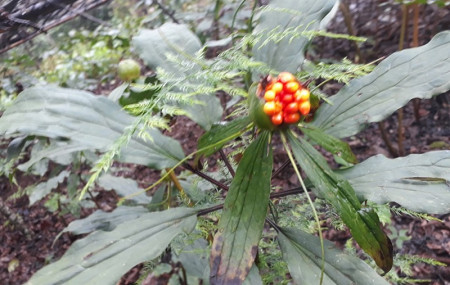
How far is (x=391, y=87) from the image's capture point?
80 centimetres

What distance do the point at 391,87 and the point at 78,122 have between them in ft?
2.30

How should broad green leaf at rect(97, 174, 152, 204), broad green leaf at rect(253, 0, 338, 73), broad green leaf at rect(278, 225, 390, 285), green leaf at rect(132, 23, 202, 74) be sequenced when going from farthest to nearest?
broad green leaf at rect(97, 174, 152, 204), green leaf at rect(132, 23, 202, 74), broad green leaf at rect(253, 0, 338, 73), broad green leaf at rect(278, 225, 390, 285)

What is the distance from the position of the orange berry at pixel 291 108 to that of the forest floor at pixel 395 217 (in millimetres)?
1227

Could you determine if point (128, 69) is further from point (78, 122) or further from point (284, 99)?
point (284, 99)

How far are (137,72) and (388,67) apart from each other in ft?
2.48

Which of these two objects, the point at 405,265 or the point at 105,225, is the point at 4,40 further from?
the point at 405,265

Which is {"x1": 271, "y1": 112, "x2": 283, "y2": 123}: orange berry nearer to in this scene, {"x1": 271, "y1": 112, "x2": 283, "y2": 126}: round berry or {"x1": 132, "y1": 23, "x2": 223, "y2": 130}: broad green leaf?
{"x1": 271, "y1": 112, "x2": 283, "y2": 126}: round berry

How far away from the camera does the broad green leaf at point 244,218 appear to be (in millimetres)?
692

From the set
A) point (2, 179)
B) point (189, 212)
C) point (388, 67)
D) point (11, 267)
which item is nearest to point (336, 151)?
point (388, 67)

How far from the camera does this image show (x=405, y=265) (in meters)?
1.04

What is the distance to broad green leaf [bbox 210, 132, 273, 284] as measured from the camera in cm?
69

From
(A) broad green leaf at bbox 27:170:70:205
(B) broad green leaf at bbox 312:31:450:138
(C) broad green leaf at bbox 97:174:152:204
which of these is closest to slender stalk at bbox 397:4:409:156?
(B) broad green leaf at bbox 312:31:450:138

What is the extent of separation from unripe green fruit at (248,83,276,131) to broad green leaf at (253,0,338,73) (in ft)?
0.69

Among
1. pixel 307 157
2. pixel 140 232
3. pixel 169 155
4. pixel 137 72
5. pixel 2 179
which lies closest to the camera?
pixel 307 157
